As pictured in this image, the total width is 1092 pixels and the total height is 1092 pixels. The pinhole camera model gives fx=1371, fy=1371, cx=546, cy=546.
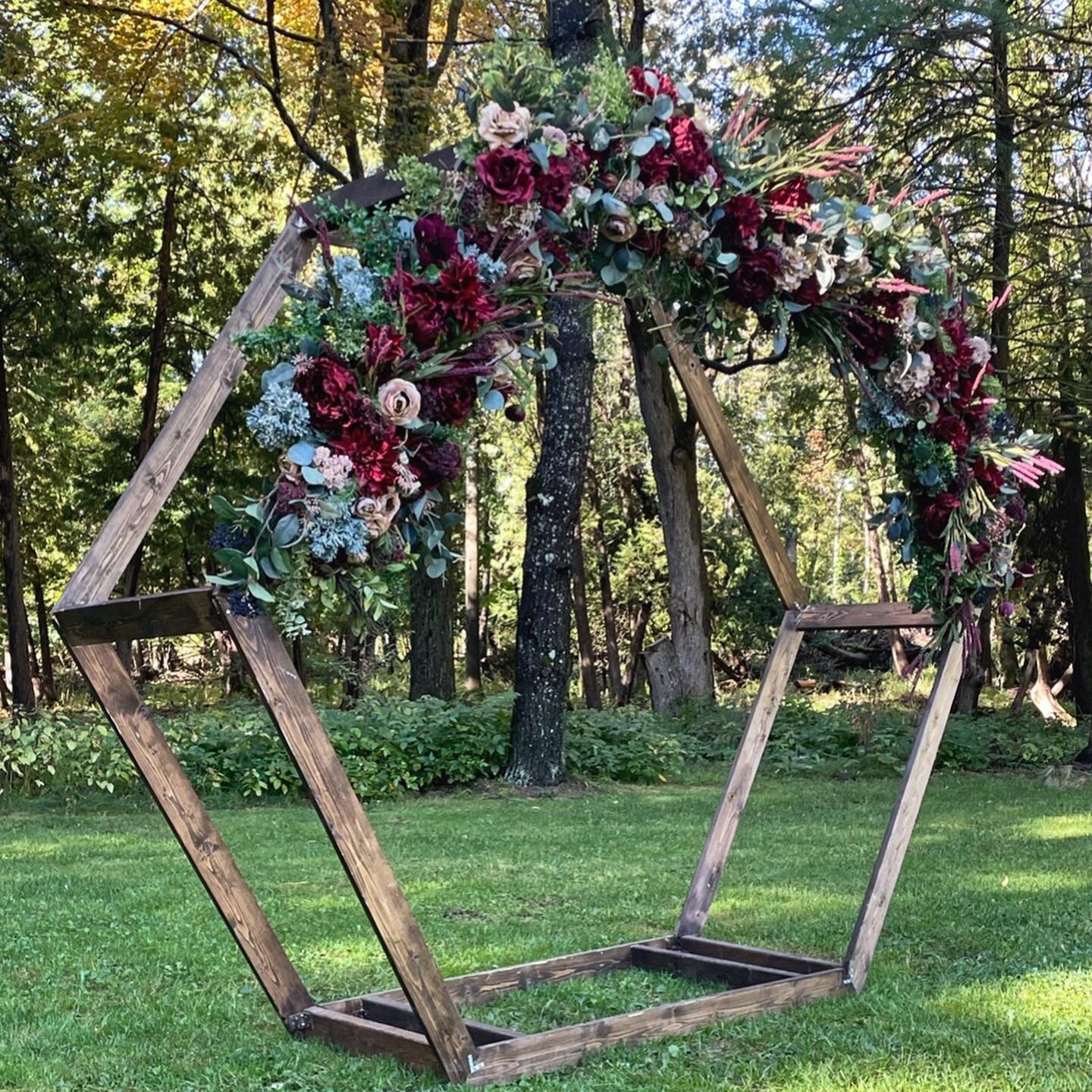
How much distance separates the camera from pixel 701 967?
503cm

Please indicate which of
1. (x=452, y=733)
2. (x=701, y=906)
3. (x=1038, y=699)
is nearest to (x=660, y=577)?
(x=1038, y=699)

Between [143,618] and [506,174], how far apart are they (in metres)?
1.44

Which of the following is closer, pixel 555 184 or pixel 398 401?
pixel 398 401

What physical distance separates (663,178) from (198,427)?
1.46 meters

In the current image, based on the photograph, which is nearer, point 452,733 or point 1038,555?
point 452,733

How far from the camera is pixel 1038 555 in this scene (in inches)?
637

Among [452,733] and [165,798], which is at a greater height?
[165,798]

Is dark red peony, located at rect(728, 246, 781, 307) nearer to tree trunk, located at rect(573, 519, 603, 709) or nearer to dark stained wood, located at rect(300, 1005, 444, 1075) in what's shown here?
dark stained wood, located at rect(300, 1005, 444, 1075)

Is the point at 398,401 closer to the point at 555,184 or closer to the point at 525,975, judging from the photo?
the point at 555,184

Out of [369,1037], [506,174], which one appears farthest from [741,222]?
[369,1037]

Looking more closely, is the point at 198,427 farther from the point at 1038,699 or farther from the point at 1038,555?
the point at 1038,699

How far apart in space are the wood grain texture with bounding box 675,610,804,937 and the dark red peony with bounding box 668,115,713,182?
1847 millimetres

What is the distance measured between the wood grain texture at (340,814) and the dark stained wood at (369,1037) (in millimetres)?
258

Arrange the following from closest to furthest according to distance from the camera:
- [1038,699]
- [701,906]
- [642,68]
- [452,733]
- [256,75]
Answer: [642,68] < [701,906] < [452,733] < [256,75] < [1038,699]
